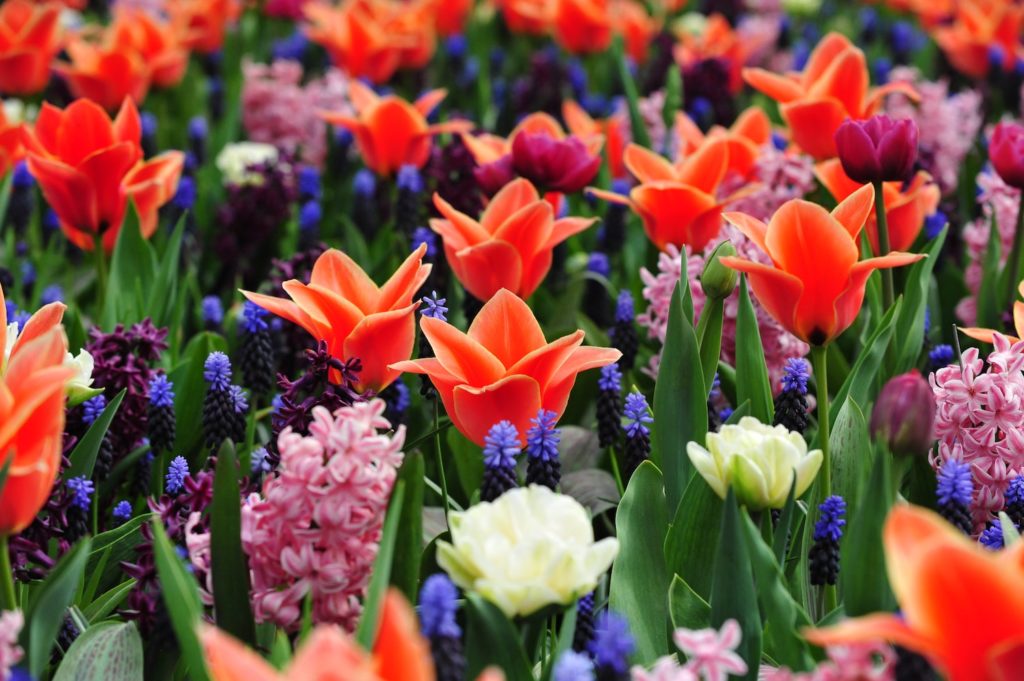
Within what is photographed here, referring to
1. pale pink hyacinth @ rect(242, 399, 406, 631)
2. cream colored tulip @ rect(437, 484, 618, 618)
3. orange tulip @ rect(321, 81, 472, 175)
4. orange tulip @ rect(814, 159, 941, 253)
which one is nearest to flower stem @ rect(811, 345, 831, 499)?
cream colored tulip @ rect(437, 484, 618, 618)

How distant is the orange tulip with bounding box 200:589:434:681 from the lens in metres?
0.91

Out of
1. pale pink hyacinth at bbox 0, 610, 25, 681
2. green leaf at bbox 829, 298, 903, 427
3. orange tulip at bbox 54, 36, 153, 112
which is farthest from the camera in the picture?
orange tulip at bbox 54, 36, 153, 112

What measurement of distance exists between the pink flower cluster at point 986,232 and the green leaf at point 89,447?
5.66ft

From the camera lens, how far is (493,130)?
4.09 metres

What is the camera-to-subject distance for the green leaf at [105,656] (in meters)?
1.39

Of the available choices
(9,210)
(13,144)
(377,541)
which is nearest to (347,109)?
(9,210)

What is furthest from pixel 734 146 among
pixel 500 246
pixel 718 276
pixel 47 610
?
pixel 47 610

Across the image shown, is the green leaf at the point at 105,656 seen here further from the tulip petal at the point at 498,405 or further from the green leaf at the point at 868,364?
the green leaf at the point at 868,364

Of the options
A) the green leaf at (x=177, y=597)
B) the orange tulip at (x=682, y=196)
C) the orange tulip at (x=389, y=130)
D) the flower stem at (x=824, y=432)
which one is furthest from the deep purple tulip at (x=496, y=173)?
the green leaf at (x=177, y=597)

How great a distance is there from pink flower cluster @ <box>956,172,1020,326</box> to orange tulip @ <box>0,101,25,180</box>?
6.47 feet

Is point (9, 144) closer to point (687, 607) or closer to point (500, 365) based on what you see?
point (500, 365)

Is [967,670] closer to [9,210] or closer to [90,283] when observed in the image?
[90,283]

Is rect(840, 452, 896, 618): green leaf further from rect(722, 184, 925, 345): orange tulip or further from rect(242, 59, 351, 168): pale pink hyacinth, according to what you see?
rect(242, 59, 351, 168): pale pink hyacinth

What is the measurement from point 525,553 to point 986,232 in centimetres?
185
